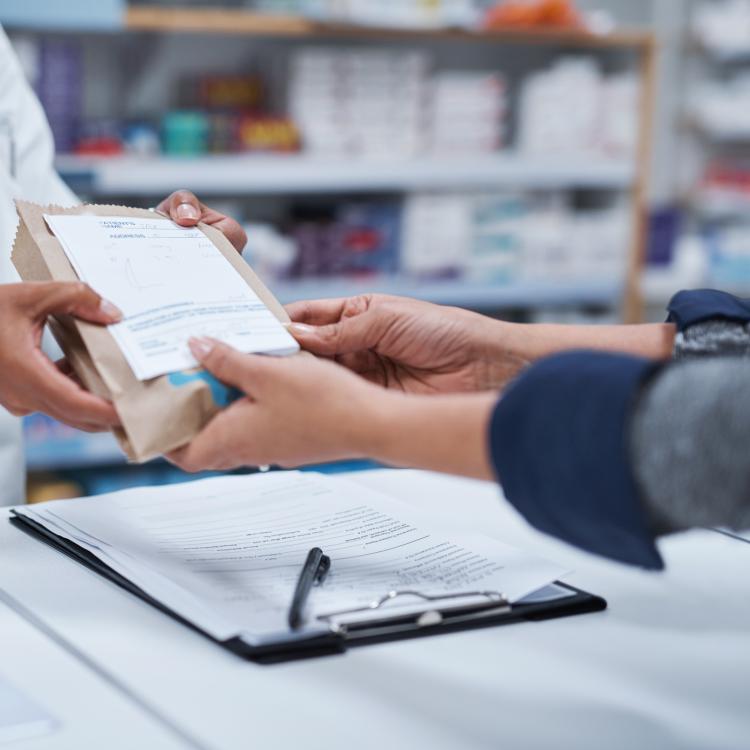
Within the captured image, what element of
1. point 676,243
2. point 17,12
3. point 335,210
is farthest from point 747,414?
point 676,243

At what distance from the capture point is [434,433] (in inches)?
38.1

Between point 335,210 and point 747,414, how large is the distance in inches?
115

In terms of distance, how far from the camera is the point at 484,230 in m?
3.79

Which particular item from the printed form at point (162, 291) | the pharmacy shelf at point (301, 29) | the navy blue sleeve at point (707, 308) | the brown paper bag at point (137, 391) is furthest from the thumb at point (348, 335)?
the pharmacy shelf at point (301, 29)

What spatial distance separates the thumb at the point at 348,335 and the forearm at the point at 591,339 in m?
0.17

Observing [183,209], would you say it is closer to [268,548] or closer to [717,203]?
[268,548]

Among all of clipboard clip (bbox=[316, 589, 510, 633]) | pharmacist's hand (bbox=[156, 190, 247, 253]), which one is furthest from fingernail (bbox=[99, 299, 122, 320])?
clipboard clip (bbox=[316, 589, 510, 633])

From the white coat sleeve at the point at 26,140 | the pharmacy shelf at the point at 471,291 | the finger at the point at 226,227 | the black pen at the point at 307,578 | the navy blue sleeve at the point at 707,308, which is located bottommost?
the pharmacy shelf at the point at 471,291

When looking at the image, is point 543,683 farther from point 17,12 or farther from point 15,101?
point 17,12

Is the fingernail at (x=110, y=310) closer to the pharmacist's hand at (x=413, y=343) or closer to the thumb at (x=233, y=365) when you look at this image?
the thumb at (x=233, y=365)

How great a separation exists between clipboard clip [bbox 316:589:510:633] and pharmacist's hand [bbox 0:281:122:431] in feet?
0.94

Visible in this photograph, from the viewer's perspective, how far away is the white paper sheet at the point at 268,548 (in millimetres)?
Answer: 1042

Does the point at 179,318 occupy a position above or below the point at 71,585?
above

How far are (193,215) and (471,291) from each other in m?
2.46
